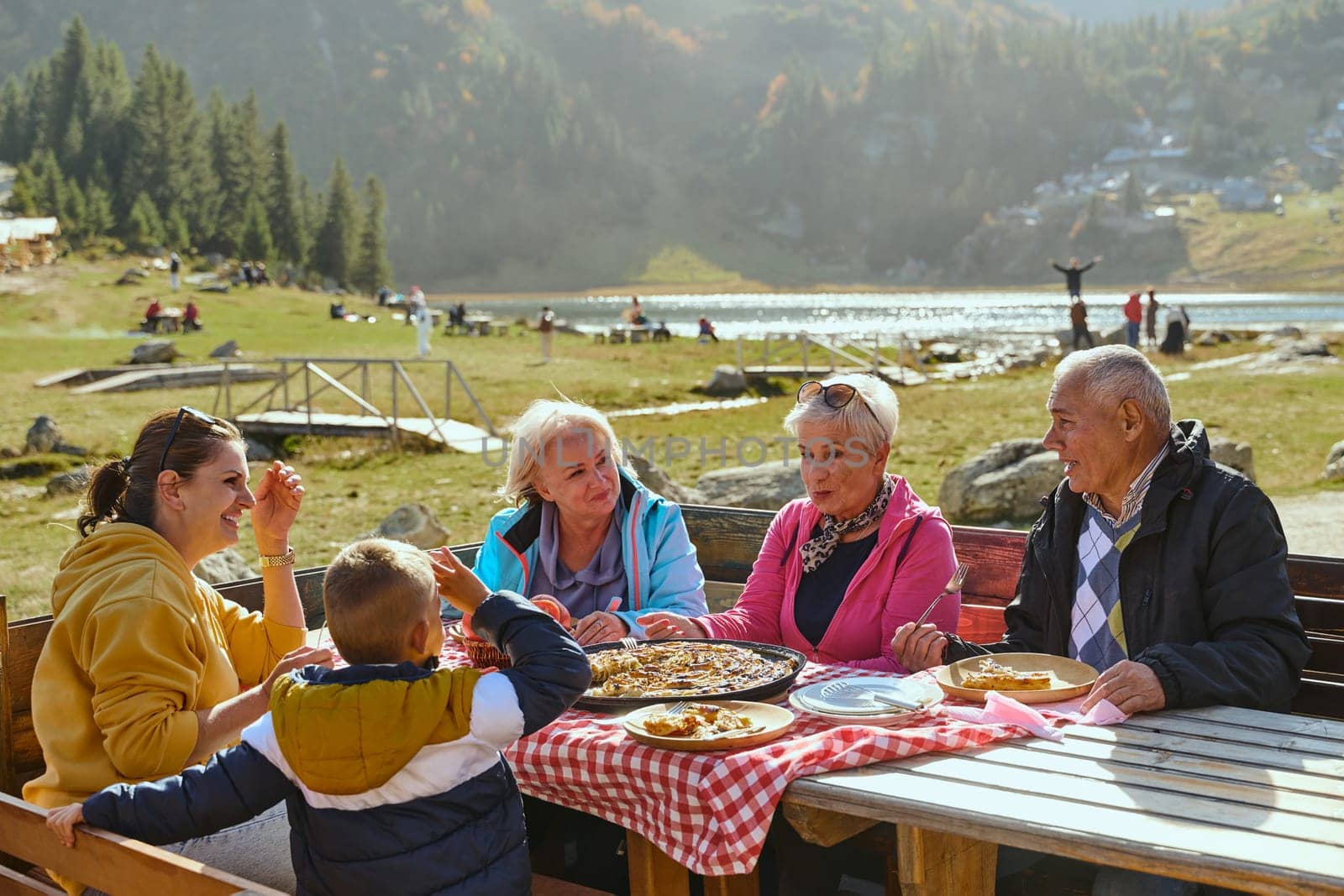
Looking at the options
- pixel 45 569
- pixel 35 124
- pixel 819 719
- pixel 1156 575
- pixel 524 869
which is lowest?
pixel 45 569

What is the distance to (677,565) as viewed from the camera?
4328 millimetres

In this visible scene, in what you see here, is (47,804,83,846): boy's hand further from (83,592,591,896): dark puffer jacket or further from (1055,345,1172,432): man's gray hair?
(1055,345,1172,432): man's gray hair

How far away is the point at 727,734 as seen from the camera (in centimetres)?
266

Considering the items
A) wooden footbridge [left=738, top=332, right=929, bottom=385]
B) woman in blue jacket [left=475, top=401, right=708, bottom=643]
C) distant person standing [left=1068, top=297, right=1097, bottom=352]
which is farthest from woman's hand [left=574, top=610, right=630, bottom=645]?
distant person standing [left=1068, top=297, right=1097, bottom=352]

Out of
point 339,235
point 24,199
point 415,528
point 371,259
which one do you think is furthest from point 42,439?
point 371,259

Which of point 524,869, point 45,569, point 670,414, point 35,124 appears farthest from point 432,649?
point 35,124

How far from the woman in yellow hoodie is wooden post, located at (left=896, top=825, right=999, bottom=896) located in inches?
61.0

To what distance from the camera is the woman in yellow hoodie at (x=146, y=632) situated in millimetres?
2906

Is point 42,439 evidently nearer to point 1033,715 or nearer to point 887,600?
point 887,600

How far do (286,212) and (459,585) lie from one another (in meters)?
96.1

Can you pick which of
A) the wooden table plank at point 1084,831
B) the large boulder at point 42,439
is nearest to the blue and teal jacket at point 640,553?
the wooden table plank at point 1084,831

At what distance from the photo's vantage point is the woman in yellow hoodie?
114 inches

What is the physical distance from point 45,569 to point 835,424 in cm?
863

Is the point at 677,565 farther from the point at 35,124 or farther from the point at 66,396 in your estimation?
the point at 35,124
